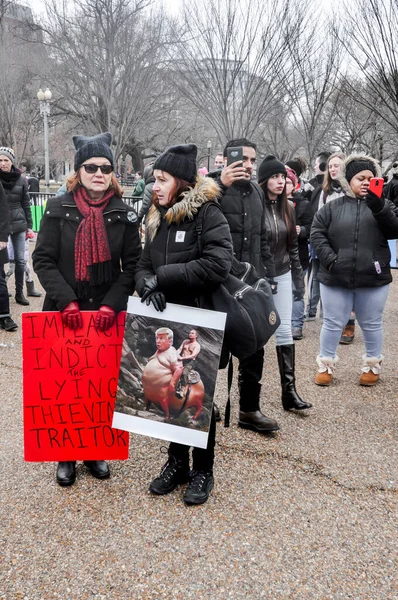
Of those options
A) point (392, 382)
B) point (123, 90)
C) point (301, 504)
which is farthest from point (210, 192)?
point (123, 90)

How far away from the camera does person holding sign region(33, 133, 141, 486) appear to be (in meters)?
2.80

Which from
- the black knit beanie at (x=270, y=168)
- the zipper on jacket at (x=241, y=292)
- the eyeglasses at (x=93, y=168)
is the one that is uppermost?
the black knit beanie at (x=270, y=168)

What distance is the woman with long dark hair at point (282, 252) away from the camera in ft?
12.8

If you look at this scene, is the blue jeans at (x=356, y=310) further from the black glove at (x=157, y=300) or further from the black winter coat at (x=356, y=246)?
the black glove at (x=157, y=300)

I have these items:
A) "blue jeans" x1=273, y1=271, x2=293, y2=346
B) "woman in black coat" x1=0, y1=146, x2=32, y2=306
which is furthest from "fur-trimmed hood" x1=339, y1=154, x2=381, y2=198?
"woman in black coat" x1=0, y1=146, x2=32, y2=306

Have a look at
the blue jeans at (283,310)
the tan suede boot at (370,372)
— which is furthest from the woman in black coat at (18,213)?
the tan suede boot at (370,372)

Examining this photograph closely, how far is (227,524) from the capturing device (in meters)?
2.62

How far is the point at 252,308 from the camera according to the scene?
8.87 feet

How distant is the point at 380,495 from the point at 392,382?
77.3 inches

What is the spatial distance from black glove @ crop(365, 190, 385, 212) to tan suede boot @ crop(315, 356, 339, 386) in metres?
1.36

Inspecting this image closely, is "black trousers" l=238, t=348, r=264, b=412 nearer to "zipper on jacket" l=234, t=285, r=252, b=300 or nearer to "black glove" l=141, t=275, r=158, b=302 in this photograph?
"zipper on jacket" l=234, t=285, r=252, b=300

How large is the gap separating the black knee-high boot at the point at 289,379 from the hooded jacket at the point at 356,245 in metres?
0.84

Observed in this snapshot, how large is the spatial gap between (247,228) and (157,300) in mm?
1152

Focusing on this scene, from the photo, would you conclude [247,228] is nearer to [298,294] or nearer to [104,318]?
[104,318]
